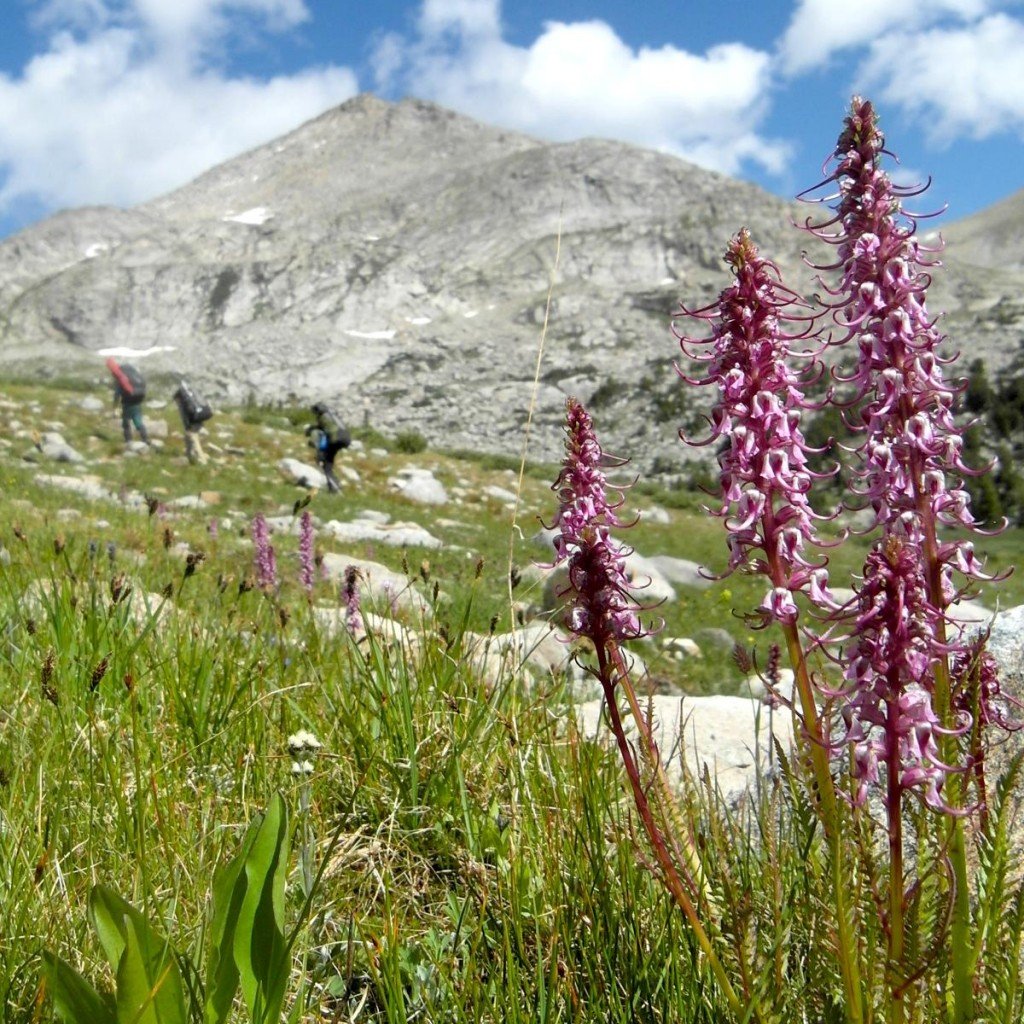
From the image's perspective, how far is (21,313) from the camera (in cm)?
12038

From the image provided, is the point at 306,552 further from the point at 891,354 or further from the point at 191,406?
the point at 191,406

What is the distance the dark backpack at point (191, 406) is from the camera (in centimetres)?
2398

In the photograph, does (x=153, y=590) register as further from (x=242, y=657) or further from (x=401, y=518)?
(x=401, y=518)

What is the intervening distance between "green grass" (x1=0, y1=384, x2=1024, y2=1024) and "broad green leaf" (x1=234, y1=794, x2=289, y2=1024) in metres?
0.11

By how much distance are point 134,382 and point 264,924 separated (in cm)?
2493

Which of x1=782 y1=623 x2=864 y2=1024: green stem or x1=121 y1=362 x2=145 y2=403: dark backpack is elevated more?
x1=121 y1=362 x2=145 y2=403: dark backpack

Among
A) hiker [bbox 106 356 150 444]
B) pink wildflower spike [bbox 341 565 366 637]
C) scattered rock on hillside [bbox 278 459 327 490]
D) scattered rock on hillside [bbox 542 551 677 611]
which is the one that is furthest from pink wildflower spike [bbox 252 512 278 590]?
hiker [bbox 106 356 150 444]

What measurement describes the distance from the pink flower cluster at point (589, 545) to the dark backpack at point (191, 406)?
77.2ft

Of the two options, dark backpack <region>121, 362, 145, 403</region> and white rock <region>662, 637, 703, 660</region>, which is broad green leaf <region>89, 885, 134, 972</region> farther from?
dark backpack <region>121, 362, 145, 403</region>

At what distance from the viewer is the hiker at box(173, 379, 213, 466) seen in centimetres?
2405

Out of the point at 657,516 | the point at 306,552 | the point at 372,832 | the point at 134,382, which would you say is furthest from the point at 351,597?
the point at 657,516

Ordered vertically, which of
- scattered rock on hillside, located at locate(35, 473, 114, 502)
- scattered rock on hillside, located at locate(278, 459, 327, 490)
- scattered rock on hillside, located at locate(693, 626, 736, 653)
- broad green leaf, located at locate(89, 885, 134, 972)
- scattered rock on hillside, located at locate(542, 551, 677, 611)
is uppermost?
scattered rock on hillside, located at locate(278, 459, 327, 490)

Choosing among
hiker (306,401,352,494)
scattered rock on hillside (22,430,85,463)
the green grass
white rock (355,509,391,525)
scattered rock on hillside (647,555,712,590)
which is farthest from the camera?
hiker (306,401,352,494)

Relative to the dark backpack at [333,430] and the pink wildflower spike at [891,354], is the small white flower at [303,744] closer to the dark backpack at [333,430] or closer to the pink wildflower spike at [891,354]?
the pink wildflower spike at [891,354]
